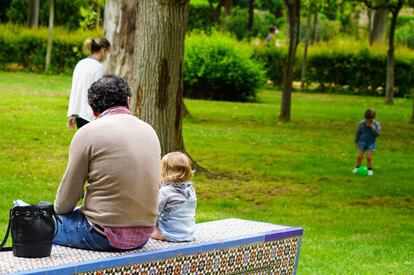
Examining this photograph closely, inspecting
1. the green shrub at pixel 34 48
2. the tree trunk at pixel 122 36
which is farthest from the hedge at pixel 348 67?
the tree trunk at pixel 122 36

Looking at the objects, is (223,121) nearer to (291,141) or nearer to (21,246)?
(291,141)

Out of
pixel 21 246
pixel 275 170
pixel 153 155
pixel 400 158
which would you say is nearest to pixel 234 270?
pixel 153 155

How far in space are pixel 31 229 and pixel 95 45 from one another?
229 inches

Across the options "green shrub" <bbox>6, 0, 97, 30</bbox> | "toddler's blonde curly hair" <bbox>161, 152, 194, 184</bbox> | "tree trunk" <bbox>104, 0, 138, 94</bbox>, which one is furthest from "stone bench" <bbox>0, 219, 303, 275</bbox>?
"green shrub" <bbox>6, 0, 97, 30</bbox>

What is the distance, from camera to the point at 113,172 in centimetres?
587

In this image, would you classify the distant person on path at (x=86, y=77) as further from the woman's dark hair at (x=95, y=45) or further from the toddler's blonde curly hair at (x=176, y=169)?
the toddler's blonde curly hair at (x=176, y=169)

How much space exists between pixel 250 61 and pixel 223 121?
7.92 meters

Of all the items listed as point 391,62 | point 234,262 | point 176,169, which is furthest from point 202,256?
point 391,62

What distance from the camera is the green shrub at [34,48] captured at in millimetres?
35719

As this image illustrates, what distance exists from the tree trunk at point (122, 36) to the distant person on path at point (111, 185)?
8.08 meters

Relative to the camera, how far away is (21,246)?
5.56m

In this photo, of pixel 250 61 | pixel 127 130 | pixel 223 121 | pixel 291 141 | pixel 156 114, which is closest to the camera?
pixel 127 130

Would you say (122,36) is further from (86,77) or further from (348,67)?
(348,67)

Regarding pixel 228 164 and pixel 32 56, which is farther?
pixel 32 56
